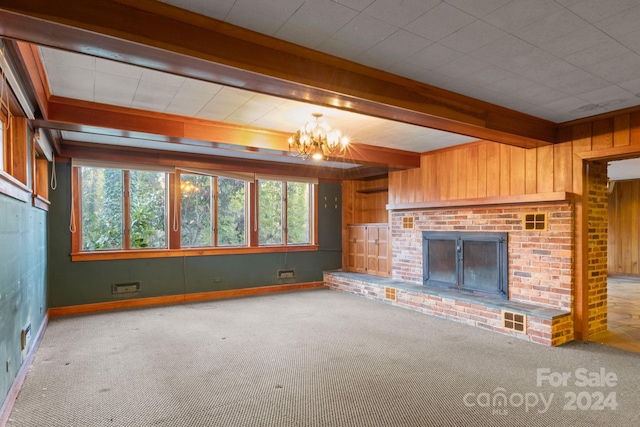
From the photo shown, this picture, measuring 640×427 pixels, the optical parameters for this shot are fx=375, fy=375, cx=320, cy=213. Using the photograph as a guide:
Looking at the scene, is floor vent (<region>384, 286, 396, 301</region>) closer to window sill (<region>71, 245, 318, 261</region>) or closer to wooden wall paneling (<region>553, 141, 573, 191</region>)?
window sill (<region>71, 245, 318, 261</region>)

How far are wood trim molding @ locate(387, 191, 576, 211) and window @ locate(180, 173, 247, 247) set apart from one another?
2.64 metres

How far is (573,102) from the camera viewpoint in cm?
327

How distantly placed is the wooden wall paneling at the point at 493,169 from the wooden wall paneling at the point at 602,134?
1.02m

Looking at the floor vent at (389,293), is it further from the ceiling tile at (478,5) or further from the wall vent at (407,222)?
the ceiling tile at (478,5)

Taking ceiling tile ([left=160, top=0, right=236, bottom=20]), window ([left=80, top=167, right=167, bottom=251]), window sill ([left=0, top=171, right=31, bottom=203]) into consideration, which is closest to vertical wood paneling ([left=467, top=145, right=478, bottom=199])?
ceiling tile ([left=160, top=0, right=236, bottom=20])

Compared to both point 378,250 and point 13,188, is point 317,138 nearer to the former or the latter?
point 13,188

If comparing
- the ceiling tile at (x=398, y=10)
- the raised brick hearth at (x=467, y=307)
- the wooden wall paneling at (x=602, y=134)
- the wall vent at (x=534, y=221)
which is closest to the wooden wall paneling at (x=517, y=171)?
the wall vent at (x=534, y=221)

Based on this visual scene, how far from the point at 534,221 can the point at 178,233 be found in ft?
16.3

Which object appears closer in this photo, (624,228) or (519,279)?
(519,279)

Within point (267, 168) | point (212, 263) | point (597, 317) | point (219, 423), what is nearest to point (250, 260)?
point (212, 263)

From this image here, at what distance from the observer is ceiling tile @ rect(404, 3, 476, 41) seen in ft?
6.17

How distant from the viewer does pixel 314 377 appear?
2984 mm

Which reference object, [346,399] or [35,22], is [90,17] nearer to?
[35,22]

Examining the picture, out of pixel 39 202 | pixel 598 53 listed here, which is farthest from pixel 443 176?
pixel 39 202
